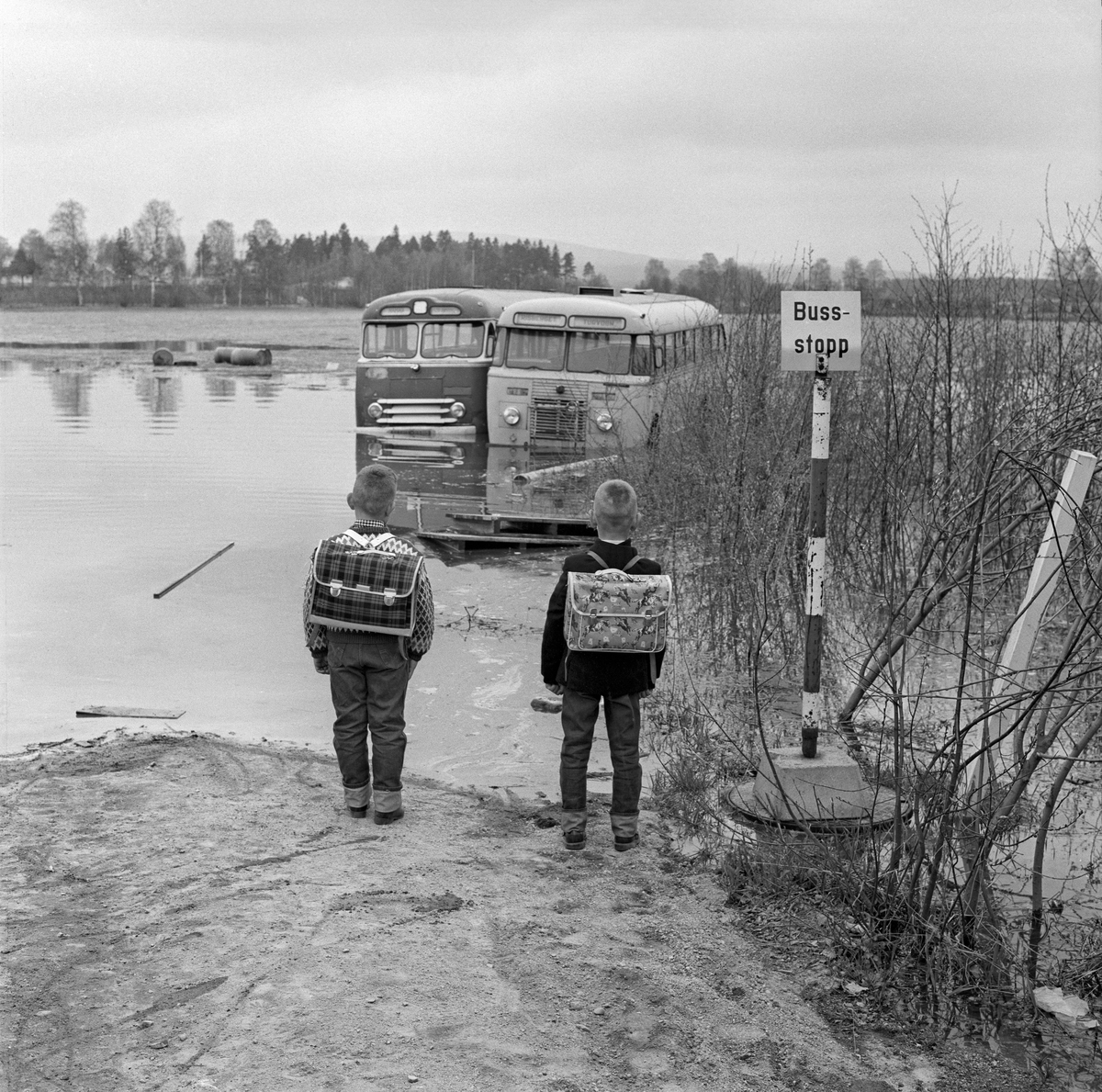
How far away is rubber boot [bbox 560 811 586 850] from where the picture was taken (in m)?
5.58

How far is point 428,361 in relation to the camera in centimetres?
2289

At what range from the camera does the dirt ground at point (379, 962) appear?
384 centimetres

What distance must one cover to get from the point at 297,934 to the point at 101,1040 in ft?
2.77

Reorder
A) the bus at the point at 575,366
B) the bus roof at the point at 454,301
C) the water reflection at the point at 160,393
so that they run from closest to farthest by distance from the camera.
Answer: the bus at the point at 575,366 → the bus roof at the point at 454,301 → the water reflection at the point at 160,393

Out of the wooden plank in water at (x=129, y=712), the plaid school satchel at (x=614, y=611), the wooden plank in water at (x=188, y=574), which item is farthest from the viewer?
the wooden plank in water at (x=188, y=574)

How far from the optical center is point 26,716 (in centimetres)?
757

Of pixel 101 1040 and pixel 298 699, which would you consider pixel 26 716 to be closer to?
pixel 298 699

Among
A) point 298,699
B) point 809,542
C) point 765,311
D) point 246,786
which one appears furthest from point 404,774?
point 765,311

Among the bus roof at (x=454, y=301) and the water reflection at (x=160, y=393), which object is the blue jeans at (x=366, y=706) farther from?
the water reflection at (x=160, y=393)

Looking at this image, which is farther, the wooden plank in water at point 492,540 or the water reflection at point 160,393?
the water reflection at point 160,393

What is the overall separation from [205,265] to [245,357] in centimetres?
11229

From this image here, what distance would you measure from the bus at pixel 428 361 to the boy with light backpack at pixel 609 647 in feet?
55.9

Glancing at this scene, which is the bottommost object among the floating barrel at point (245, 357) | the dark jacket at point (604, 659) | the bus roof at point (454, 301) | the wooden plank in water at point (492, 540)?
the wooden plank in water at point (492, 540)

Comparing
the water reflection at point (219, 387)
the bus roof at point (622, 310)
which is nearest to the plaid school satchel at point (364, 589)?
the bus roof at point (622, 310)
